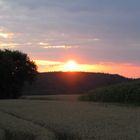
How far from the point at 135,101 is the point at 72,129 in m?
24.4

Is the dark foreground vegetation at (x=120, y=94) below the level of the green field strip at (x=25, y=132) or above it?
above

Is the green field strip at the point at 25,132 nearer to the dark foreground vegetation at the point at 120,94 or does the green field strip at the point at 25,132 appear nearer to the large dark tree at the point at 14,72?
the dark foreground vegetation at the point at 120,94

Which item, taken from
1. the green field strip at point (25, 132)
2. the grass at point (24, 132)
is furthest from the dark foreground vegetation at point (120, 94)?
the grass at point (24, 132)

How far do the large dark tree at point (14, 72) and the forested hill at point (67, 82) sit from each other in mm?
7283

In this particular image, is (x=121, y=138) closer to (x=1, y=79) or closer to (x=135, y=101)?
(x=135, y=101)

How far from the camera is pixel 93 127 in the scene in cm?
2056

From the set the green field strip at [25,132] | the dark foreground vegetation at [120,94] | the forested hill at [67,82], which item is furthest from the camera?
the forested hill at [67,82]

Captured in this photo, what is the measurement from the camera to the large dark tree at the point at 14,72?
8294cm

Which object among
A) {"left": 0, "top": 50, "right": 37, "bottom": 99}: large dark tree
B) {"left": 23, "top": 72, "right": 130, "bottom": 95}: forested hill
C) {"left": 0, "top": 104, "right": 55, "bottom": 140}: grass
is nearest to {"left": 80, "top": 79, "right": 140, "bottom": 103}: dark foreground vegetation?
{"left": 0, "top": 104, "right": 55, "bottom": 140}: grass

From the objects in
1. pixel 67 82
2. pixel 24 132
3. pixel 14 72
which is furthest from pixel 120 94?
pixel 67 82

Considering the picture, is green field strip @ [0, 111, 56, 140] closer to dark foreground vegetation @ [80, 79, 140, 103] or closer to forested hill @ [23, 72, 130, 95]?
dark foreground vegetation @ [80, 79, 140, 103]

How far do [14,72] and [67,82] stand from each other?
25.6 metres

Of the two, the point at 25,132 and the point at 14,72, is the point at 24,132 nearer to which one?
the point at 25,132

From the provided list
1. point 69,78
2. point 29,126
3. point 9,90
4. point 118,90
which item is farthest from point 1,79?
point 29,126
